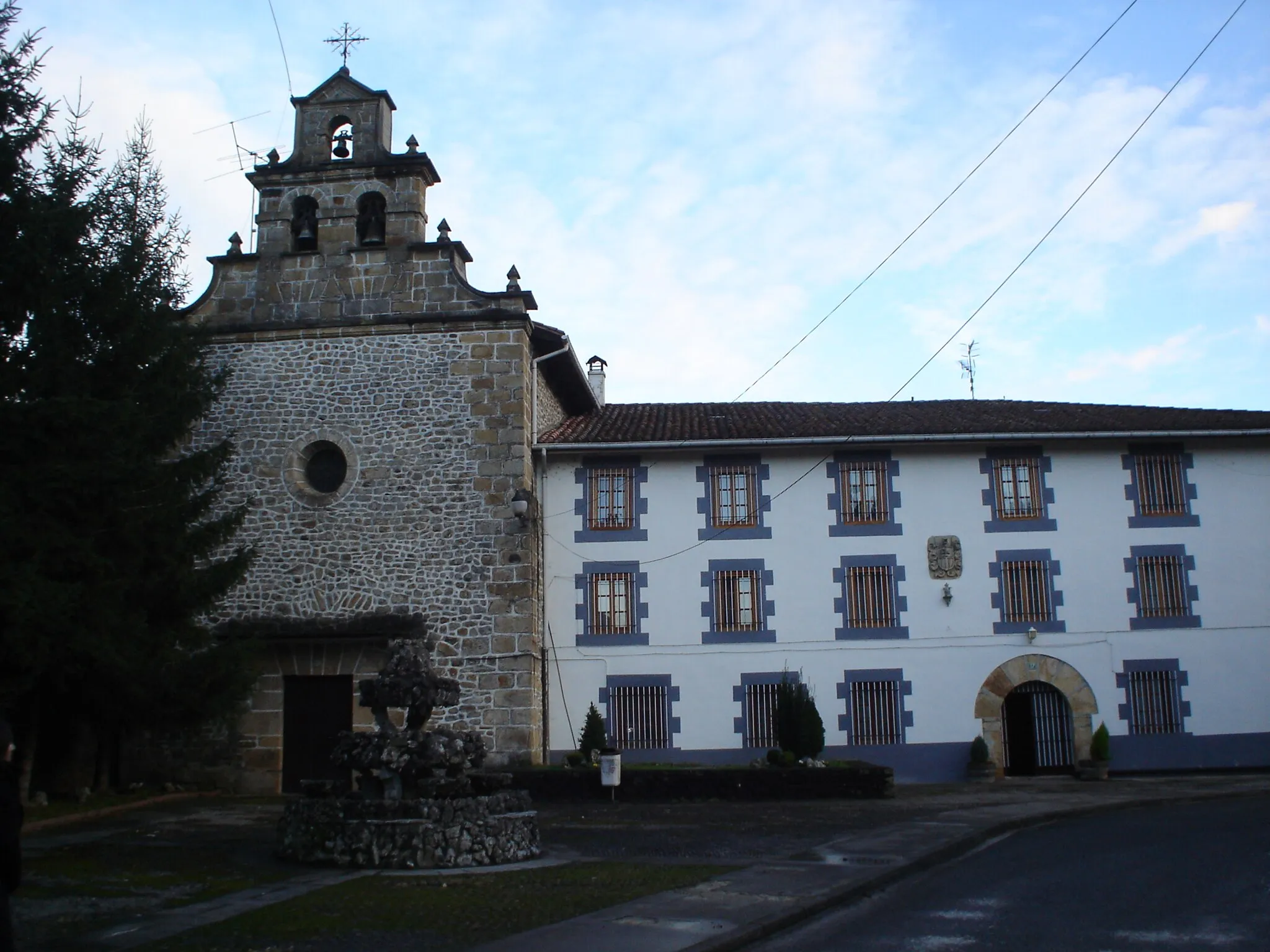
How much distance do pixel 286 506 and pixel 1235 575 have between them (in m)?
17.3

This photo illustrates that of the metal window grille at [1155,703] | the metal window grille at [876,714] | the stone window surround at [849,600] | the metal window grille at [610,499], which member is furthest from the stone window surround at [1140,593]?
the metal window grille at [610,499]

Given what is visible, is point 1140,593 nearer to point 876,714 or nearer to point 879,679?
point 879,679

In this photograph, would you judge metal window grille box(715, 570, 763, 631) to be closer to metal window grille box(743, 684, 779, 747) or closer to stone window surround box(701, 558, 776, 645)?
stone window surround box(701, 558, 776, 645)

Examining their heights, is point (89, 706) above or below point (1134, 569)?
below

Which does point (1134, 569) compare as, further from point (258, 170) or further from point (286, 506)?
point (258, 170)

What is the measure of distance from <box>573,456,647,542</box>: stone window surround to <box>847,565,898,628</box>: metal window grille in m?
3.93

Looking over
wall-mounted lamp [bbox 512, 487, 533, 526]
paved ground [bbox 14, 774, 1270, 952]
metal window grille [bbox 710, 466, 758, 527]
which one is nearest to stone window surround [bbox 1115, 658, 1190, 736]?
paved ground [bbox 14, 774, 1270, 952]

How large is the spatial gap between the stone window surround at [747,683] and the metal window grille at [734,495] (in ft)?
9.07

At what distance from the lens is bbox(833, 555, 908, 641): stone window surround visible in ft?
67.3

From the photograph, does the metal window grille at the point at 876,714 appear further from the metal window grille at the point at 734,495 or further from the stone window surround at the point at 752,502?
the metal window grille at the point at 734,495

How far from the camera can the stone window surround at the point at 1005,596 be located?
67.4 feet

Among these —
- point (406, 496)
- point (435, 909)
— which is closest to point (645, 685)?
point (406, 496)

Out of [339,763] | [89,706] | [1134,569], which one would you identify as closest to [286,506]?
[89,706]

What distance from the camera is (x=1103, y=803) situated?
1564 cm
